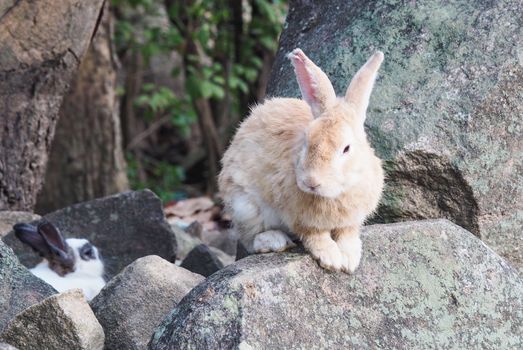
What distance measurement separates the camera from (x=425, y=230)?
445 cm

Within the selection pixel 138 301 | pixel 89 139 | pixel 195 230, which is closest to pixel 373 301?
pixel 138 301

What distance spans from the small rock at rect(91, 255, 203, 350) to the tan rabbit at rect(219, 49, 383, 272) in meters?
0.45

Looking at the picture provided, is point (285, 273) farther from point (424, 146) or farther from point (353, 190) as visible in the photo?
point (424, 146)

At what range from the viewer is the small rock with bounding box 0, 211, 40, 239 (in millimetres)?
6418

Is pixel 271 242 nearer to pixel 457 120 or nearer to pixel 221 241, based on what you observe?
pixel 457 120

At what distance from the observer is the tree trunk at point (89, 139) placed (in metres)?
8.80

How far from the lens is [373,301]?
414 cm

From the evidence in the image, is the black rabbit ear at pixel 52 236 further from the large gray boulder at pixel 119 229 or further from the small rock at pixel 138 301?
the small rock at pixel 138 301

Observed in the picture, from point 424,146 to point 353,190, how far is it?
3.03ft

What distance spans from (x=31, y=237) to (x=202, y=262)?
48.3 inches

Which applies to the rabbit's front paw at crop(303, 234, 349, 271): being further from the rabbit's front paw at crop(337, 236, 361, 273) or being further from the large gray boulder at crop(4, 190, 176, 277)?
the large gray boulder at crop(4, 190, 176, 277)

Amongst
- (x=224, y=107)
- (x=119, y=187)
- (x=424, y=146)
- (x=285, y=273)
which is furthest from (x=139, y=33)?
(x=285, y=273)

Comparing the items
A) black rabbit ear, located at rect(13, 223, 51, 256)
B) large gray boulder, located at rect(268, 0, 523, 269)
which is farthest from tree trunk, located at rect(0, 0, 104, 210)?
large gray boulder, located at rect(268, 0, 523, 269)

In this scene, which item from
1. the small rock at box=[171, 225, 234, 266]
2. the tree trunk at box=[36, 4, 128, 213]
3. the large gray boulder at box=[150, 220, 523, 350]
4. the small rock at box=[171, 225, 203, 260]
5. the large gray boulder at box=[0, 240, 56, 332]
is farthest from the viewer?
the tree trunk at box=[36, 4, 128, 213]
